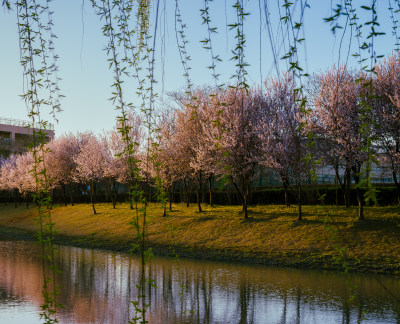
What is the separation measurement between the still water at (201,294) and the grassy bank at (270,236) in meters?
1.73

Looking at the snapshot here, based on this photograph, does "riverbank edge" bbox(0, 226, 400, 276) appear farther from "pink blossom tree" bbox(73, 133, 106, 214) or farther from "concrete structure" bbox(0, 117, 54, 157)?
"concrete structure" bbox(0, 117, 54, 157)

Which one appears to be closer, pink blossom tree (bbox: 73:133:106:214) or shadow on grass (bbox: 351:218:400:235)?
shadow on grass (bbox: 351:218:400:235)

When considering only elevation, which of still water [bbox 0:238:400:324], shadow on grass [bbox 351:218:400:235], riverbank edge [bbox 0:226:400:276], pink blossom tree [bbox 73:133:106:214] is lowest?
riverbank edge [bbox 0:226:400:276]

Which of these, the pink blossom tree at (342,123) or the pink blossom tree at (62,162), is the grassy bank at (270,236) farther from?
the pink blossom tree at (62,162)

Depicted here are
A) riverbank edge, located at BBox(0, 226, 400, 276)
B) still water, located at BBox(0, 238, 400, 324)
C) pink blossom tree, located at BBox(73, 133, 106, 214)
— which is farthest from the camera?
pink blossom tree, located at BBox(73, 133, 106, 214)

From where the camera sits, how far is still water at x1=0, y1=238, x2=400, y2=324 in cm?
928

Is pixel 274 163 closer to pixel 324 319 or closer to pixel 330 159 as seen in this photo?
pixel 330 159

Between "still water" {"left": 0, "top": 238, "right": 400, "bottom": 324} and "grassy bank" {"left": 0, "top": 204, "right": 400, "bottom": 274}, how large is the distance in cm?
173

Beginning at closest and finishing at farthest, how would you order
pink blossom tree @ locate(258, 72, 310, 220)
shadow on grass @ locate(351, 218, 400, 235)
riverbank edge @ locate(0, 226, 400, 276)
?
riverbank edge @ locate(0, 226, 400, 276) → shadow on grass @ locate(351, 218, 400, 235) → pink blossom tree @ locate(258, 72, 310, 220)

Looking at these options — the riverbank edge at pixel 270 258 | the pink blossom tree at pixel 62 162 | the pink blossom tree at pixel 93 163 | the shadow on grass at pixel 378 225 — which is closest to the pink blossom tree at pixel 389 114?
the shadow on grass at pixel 378 225

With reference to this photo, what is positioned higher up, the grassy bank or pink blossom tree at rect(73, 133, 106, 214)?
pink blossom tree at rect(73, 133, 106, 214)

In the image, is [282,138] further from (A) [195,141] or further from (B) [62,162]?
(B) [62,162]

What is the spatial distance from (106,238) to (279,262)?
12026 mm

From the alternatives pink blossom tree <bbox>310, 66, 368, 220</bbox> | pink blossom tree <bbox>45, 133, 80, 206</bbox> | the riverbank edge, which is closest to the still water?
the riverbank edge
